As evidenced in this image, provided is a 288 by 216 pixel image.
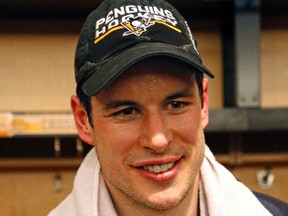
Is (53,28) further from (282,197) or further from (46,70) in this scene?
(282,197)

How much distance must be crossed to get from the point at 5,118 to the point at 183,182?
0.91 meters

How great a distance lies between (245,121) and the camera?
5.00ft

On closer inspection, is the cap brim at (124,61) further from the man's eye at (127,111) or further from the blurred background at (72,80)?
the blurred background at (72,80)

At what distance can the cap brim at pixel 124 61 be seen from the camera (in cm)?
76

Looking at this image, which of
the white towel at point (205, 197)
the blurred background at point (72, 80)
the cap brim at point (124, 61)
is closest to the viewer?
the cap brim at point (124, 61)

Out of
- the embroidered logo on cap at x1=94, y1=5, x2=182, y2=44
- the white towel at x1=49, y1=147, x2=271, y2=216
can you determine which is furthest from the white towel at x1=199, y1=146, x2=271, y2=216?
the embroidered logo on cap at x1=94, y1=5, x2=182, y2=44

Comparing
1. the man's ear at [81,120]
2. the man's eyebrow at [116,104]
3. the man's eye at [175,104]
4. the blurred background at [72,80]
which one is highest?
the man's eyebrow at [116,104]

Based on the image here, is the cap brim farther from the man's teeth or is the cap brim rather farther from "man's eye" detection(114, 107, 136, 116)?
the man's teeth

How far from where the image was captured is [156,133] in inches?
30.5

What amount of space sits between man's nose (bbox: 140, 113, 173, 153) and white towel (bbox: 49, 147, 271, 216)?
0.66 ft

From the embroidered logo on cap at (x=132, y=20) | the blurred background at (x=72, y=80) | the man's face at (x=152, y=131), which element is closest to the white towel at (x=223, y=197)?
the man's face at (x=152, y=131)

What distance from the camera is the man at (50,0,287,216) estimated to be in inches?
30.9

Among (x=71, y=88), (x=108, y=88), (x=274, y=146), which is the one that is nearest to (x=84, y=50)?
(x=108, y=88)

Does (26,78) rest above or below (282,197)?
above
